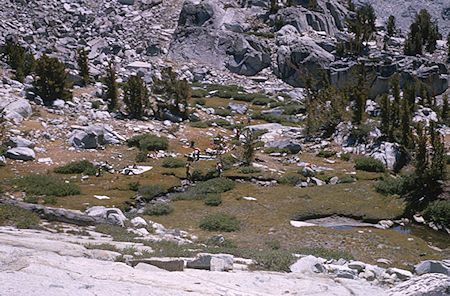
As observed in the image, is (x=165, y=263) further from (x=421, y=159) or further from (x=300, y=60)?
(x=300, y=60)

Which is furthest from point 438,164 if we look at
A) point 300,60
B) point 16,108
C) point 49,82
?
point 300,60

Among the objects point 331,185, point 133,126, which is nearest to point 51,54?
point 133,126

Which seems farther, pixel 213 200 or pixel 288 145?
pixel 288 145

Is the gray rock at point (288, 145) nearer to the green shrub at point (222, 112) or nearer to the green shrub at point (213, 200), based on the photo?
the green shrub at point (222, 112)

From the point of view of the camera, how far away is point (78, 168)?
23.0m

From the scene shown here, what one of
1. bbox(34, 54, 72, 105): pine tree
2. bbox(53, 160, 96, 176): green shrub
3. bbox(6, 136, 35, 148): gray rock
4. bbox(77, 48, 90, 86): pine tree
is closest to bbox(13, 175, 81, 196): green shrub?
bbox(53, 160, 96, 176): green shrub

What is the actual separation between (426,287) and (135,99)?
31784 millimetres

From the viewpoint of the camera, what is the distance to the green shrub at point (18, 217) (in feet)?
31.6

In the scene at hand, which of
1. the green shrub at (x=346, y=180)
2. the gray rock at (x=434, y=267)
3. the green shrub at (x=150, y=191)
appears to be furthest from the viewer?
the green shrub at (x=346, y=180)

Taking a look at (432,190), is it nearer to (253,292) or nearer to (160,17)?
(253,292)

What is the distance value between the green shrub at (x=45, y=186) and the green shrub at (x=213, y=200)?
23.6ft

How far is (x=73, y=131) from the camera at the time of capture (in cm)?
2767

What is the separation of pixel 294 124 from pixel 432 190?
22.3m

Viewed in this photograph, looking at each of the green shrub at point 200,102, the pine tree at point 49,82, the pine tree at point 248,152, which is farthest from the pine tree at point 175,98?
the pine tree at point 248,152
